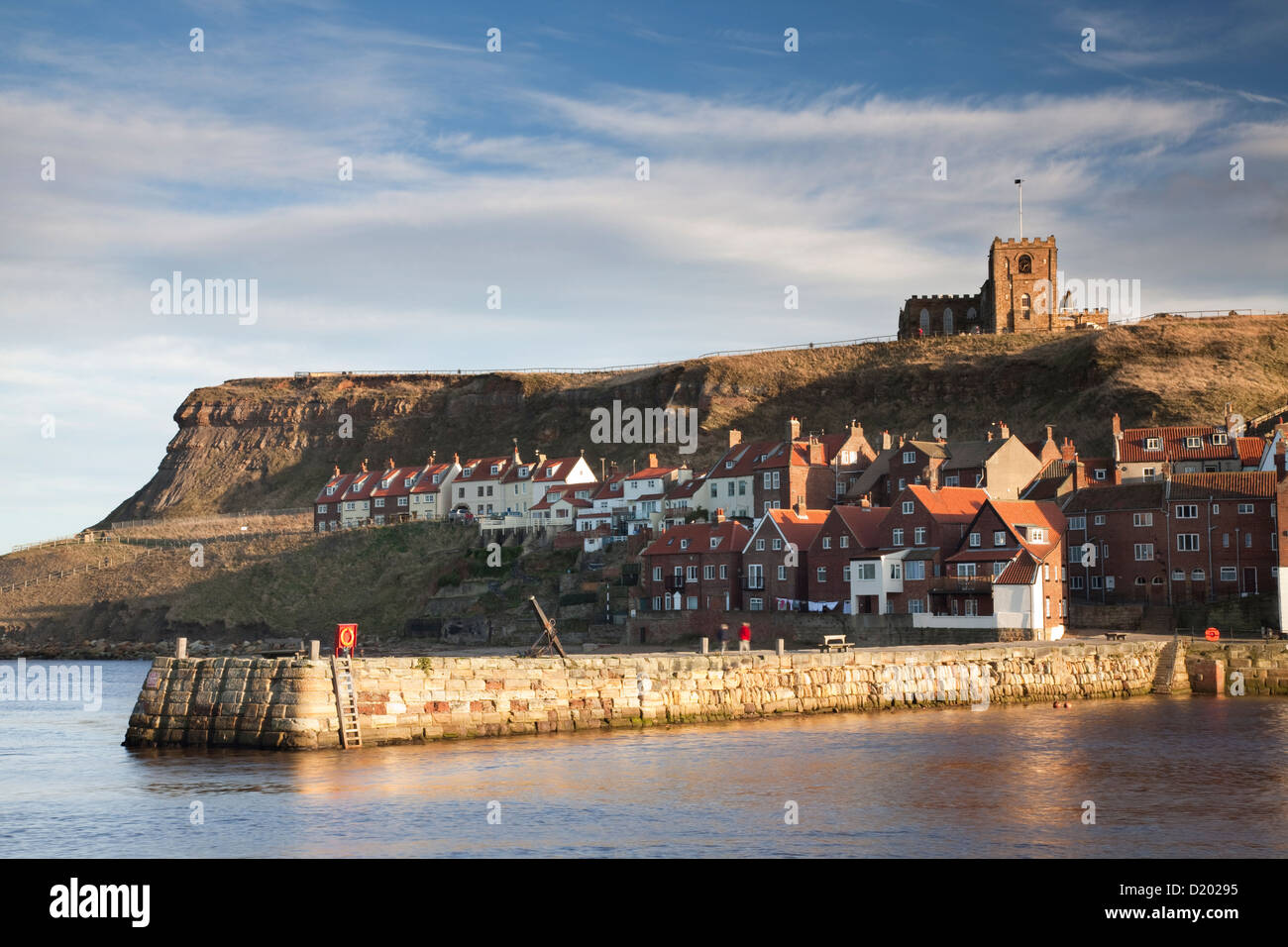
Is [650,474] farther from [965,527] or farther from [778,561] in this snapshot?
[965,527]

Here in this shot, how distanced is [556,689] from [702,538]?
4113 centimetres

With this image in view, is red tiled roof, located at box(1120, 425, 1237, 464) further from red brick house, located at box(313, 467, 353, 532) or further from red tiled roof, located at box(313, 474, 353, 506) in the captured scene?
red tiled roof, located at box(313, 474, 353, 506)

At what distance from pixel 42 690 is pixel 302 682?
43.5 meters

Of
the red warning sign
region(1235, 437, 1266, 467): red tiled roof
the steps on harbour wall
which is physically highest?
region(1235, 437, 1266, 467): red tiled roof

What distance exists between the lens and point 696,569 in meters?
80.5

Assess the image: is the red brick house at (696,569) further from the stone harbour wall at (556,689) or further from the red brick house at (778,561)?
the stone harbour wall at (556,689)

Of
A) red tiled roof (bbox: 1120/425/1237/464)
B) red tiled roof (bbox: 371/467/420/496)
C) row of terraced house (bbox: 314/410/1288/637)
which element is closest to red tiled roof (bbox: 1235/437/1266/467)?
row of terraced house (bbox: 314/410/1288/637)

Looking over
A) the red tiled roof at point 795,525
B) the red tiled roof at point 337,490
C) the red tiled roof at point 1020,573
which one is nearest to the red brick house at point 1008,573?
the red tiled roof at point 1020,573

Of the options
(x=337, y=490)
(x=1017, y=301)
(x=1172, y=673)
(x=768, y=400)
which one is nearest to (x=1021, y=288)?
(x=1017, y=301)

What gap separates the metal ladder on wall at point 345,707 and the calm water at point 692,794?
58 cm

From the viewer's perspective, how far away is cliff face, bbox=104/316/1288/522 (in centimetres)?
12381

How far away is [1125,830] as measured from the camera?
27.5m

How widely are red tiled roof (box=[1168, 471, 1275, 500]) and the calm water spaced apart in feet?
84.1
